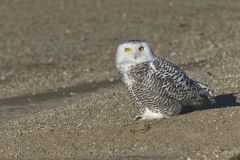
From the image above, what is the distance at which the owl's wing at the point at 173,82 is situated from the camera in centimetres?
1116

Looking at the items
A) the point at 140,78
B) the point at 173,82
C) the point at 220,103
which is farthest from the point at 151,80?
the point at 220,103

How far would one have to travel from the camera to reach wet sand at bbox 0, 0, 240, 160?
425 inches

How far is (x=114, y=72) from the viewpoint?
60.0 feet

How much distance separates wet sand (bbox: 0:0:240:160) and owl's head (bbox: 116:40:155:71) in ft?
2.44

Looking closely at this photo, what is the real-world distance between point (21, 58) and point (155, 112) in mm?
9790

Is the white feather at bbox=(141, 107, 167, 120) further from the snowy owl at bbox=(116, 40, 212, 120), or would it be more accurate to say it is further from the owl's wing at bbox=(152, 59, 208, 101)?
the owl's wing at bbox=(152, 59, 208, 101)

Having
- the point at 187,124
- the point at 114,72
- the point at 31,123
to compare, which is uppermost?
the point at 187,124

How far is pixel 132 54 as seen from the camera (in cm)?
1112

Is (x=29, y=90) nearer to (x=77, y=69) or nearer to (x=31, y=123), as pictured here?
(x=77, y=69)

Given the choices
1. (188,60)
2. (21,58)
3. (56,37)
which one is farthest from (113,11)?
(188,60)

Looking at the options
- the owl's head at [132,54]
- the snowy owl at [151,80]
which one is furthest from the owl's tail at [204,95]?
the owl's head at [132,54]

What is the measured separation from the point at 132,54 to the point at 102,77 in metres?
6.58

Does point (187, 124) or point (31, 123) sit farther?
point (31, 123)

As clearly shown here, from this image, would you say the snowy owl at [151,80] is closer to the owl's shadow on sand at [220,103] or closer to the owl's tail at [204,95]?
the owl's tail at [204,95]
